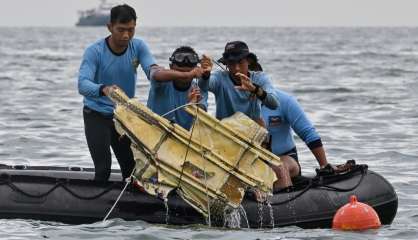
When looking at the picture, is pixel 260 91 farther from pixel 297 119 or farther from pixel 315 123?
pixel 315 123

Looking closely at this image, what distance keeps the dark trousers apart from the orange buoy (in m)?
2.19

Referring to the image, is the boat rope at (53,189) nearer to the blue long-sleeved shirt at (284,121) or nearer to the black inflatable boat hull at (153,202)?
the black inflatable boat hull at (153,202)

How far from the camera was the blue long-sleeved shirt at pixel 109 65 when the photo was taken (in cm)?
1270

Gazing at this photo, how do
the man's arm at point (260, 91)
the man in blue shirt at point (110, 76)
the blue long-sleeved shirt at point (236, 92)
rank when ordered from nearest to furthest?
the man's arm at point (260, 91) → the man in blue shirt at point (110, 76) → the blue long-sleeved shirt at point (236, 92)

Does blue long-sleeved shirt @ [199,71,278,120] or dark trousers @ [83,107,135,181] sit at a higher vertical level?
blue long-sleeved shirt @ [199,71,278,120]

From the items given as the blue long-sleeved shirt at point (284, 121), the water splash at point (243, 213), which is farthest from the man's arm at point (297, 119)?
the water splash at point (243, 213)

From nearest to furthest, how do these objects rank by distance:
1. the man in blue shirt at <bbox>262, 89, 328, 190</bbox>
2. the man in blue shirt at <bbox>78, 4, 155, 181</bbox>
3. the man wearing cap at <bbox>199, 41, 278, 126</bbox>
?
the man wearing cap at <bbox>199, 41, 278, 126</bbox> < the man in blue shirt at <bbox>78, 4, 155, 181</bbox> < the man in blue shirt at <bbox>262, 89, 328, 190</bbox>

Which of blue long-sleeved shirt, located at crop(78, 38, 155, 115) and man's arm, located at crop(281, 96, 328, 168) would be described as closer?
blue long-sleeved shirt, located at crop(78, 38, 155, 115)

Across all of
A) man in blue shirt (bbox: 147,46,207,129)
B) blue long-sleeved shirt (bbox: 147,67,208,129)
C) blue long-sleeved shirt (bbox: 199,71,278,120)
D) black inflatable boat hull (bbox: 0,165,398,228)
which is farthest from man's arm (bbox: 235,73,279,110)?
black inflatable boat hull (bbox: 0,165,398,228)

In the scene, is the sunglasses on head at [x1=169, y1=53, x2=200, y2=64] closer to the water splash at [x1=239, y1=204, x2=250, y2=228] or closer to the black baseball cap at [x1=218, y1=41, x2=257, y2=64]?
the black baseball cap at [x1=218, y1=41, x2=257, y2=64]

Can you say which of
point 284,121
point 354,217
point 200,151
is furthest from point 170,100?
point 354,217

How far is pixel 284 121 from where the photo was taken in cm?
1339

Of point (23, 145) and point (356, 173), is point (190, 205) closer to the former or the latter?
point (356, 173)

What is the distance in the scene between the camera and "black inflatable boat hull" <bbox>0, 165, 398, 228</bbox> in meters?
12.8
